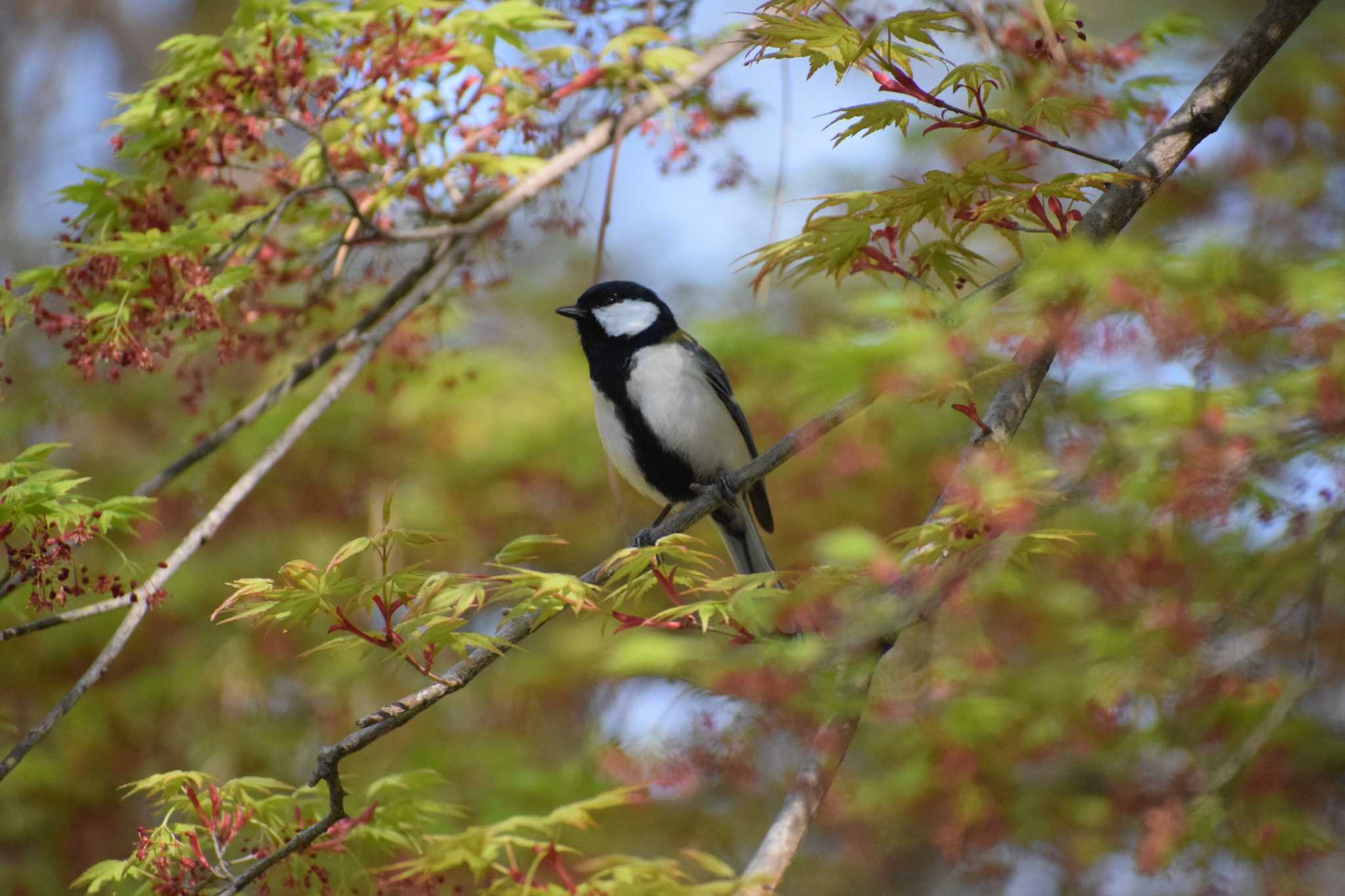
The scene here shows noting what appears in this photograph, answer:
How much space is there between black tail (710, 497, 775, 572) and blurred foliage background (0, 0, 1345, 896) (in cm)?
46

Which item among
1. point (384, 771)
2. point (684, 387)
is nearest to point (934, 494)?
point (684, 387)

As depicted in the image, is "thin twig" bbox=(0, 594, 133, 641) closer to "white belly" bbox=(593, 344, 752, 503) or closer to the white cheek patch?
"white belly" bbox=(593, 344, 752, 503)

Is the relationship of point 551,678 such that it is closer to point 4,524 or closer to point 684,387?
point 684,387

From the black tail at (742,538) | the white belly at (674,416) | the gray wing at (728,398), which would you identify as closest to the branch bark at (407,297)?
the white belly at (674,416)

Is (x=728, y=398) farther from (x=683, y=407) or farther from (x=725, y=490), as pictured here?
(x=725, y=490)

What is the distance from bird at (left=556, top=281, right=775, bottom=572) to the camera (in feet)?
12.0

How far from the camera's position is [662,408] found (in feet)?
11.9

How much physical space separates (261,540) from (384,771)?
3.86 ft

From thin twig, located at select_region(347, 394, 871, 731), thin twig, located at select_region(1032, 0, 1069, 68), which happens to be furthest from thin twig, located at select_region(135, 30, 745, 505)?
thin twig, located at select_region(347, 394, 871, 731)

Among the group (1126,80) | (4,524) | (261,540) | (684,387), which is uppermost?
→ (4,524)

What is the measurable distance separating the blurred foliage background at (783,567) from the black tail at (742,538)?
0.46 meters

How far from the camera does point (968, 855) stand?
413 cm

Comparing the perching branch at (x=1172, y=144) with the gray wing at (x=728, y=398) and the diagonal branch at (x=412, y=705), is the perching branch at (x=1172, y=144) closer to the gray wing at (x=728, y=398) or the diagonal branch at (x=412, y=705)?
the diagonal branch at (x=412, y=705)

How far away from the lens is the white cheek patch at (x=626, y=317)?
12.4ft
